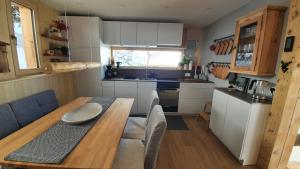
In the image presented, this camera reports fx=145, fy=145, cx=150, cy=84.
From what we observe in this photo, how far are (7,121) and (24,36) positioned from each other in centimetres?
150

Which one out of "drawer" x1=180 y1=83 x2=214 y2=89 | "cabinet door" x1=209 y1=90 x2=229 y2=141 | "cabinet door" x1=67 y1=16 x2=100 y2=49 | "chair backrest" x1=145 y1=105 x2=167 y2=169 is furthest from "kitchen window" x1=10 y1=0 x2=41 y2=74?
"cabinet door" x1=209 y1=90 x2=229 y2=141

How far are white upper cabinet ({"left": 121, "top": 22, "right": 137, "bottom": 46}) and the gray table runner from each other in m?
2.44

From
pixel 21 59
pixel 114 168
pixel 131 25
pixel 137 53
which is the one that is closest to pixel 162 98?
pixel 137 53

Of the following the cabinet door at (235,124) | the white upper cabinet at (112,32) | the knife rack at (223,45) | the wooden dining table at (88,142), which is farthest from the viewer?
the white upper cabinet at (112,32)

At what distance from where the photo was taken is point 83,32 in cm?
315

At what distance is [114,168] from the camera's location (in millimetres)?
1257

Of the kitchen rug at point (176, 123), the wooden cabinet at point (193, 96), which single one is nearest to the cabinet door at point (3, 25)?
the kitchen rug at point (176, 123)

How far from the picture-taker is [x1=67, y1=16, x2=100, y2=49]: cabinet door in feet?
10.2

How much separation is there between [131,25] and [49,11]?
1615 millimetres

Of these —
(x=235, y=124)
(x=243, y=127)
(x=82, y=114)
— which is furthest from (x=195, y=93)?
(x=82, y=114)

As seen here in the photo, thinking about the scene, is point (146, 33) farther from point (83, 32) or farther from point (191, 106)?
point (191, 106)

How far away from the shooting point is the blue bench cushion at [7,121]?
4.75ft

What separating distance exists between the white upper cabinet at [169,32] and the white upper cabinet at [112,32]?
0.97 metres

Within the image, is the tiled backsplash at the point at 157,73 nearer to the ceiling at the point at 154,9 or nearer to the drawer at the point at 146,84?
the drawer at the point at 146,84
